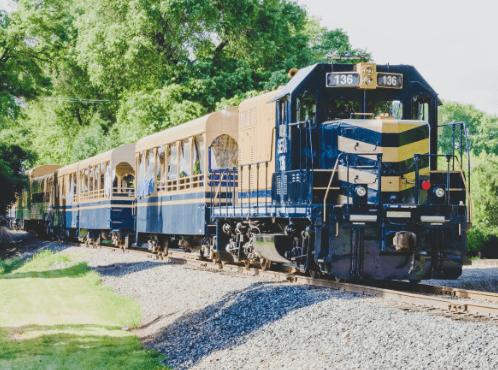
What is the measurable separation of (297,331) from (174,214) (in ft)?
31.7

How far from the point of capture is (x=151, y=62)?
29859 mm

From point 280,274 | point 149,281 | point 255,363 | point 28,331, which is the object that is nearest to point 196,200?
point 149,281

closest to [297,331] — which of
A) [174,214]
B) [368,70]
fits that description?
[368,70]

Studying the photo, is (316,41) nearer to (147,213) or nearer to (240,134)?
(147,213)

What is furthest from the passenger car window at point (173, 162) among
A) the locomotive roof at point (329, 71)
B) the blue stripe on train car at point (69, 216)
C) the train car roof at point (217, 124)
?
the blue stripe on train car at point (69, 216)

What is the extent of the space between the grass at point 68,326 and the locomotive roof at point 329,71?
502 cm

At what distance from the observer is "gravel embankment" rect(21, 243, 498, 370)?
21.6ft

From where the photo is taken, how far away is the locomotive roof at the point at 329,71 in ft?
37.3

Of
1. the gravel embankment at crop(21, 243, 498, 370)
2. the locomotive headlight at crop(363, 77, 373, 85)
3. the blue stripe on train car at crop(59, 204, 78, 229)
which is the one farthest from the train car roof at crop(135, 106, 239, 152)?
the blue stripe on train car at crop(59, 204, 78, 229)

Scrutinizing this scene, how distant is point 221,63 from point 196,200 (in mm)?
16089

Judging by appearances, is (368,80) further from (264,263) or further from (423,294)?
(264,263)

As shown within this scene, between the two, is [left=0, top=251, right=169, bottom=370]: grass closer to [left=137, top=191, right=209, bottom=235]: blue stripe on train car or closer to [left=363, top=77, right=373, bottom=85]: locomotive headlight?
[left=137, top=191, right=209, bottom=235]: blue stripe on train car

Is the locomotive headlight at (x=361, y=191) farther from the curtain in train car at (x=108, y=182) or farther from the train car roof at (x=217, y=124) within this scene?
the curtain in train car at (x=108, y=182)

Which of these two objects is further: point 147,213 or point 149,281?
point 147,213
